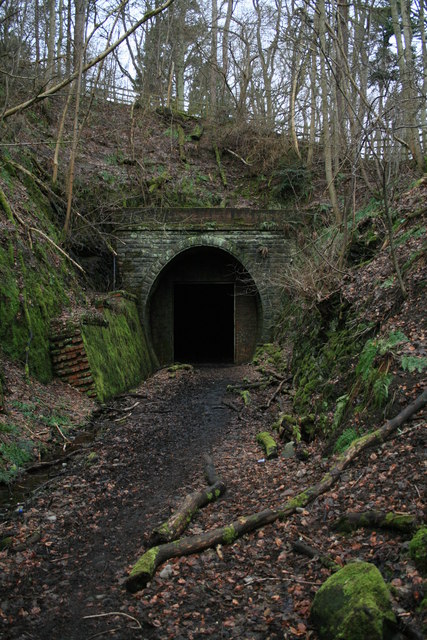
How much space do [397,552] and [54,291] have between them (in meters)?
8.33

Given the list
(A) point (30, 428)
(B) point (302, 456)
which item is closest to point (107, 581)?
(B) point (302, 456)

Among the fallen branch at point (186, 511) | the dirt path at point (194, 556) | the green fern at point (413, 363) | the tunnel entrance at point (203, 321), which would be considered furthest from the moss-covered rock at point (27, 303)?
the tunnel entrance at point (203, 321)

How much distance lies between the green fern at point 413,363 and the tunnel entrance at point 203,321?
17.6 m

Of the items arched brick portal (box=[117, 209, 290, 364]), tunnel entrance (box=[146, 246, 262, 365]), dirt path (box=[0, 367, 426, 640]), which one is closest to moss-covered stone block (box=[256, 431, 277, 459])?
dirt path (box=[0, 367, 426, 640])

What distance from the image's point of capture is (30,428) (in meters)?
6.49

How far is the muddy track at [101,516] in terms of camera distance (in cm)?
332

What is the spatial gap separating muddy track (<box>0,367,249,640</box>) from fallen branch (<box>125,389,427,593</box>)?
20 centimetres

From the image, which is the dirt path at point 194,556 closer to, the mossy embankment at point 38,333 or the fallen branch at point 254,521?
the fallen branch at point 254,521

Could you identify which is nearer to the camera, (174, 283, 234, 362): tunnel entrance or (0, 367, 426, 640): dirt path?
(0, 367, 426, 640): dirt path

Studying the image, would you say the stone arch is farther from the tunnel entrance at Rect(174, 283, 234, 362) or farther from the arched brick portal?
the tunnel entrance at Rect(174, 283, 234, 362)

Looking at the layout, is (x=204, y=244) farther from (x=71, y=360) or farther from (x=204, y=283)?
(x=71, y=360)

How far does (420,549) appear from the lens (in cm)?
289

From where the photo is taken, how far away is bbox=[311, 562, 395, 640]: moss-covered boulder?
2.50m

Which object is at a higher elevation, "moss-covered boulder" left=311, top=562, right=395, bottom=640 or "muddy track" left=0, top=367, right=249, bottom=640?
"moss-covered boulder" left=311, top=562, right=395, bottom=640
